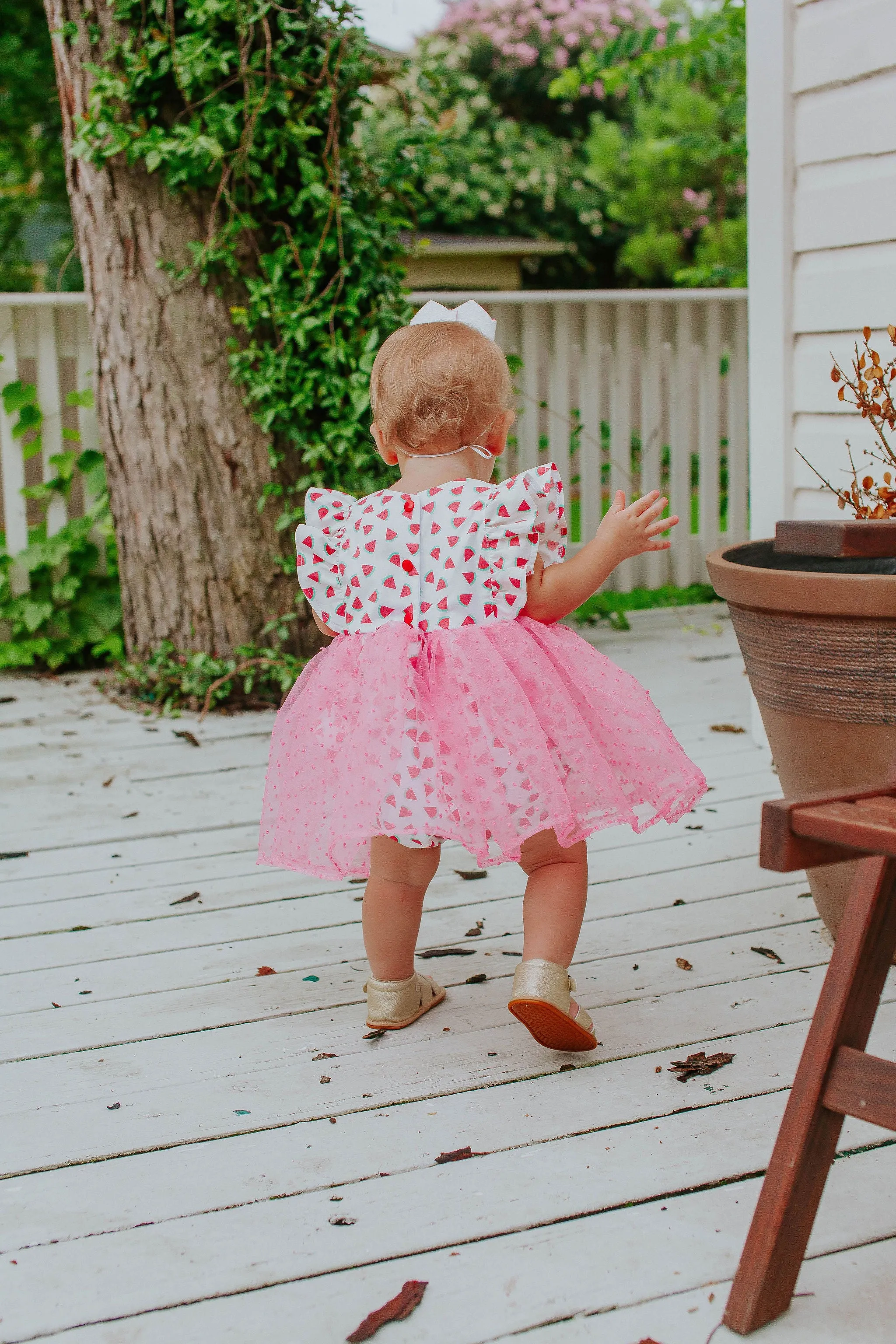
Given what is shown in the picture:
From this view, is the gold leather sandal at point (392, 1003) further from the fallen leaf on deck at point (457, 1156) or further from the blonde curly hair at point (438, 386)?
the blonde curly hair at point (438, 386)

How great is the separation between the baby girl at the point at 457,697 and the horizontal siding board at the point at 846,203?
4.13ft

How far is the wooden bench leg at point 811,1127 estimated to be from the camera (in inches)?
47.9

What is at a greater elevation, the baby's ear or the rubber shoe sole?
the baby's ear

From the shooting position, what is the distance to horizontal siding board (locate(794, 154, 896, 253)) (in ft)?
8.78

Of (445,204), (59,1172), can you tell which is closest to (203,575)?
(59,1172)

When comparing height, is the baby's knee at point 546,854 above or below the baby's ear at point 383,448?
below

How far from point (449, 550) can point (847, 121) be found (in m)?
1.68

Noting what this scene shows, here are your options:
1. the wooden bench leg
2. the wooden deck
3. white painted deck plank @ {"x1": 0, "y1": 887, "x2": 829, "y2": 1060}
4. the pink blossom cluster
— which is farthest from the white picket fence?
the pink blossom cluster

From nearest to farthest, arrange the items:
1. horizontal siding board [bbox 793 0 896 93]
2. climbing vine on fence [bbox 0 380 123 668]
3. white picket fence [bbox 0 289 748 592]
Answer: horizontal siding board [bbox 793 0 896 93] → climbing vine on fence [bbox 0 380 123 668] → white picket fence [bbox 0 289 748 592]

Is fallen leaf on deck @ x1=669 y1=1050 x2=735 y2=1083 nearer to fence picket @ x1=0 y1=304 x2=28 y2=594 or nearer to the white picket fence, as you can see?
fence picket @ x1=0 y1=304 x2=28 y2=594

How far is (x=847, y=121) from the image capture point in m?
2.76

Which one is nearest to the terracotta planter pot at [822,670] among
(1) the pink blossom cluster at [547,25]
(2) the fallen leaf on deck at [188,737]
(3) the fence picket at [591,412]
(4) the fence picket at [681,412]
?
(2) the fallen leaf on deck at [188,737]

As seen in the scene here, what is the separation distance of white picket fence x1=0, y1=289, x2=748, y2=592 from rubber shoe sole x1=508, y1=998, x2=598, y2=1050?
11.4 feet

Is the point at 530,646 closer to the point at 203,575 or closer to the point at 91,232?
the point at 203,575
